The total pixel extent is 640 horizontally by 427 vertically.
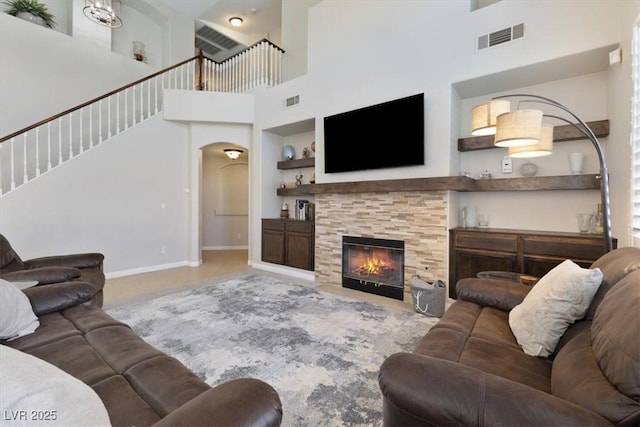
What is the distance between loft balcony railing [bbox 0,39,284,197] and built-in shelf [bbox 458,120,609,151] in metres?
3.91

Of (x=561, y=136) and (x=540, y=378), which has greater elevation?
(x=561, y=136)

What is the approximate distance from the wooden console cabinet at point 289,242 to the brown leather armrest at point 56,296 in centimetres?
325

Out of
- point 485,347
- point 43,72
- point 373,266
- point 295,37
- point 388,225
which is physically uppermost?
point 295,37

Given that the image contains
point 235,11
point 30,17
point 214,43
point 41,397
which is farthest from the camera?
point 214,43

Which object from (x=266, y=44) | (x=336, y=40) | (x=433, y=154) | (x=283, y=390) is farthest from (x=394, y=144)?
(x=266, y=44)

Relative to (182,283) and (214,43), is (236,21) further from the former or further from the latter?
(182,283)

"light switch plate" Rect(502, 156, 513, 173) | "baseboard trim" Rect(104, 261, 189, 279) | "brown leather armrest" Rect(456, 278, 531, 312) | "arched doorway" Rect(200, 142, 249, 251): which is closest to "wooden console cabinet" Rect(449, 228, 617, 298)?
"light switch plate" Rect(502, 156, 513, 173)

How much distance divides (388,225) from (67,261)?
3.68 metres

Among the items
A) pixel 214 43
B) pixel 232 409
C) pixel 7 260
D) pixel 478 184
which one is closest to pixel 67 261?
pixel 7 260

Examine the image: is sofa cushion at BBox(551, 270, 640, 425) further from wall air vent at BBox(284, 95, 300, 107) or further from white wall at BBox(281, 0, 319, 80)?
white wall at BBox(281, 0, 319, 80)

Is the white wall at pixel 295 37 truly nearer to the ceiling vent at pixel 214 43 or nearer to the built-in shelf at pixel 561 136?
the ceiling vent at pixel 214 43

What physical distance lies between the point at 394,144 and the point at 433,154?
0.52 m

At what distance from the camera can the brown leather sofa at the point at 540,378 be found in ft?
2.84

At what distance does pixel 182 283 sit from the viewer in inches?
179
